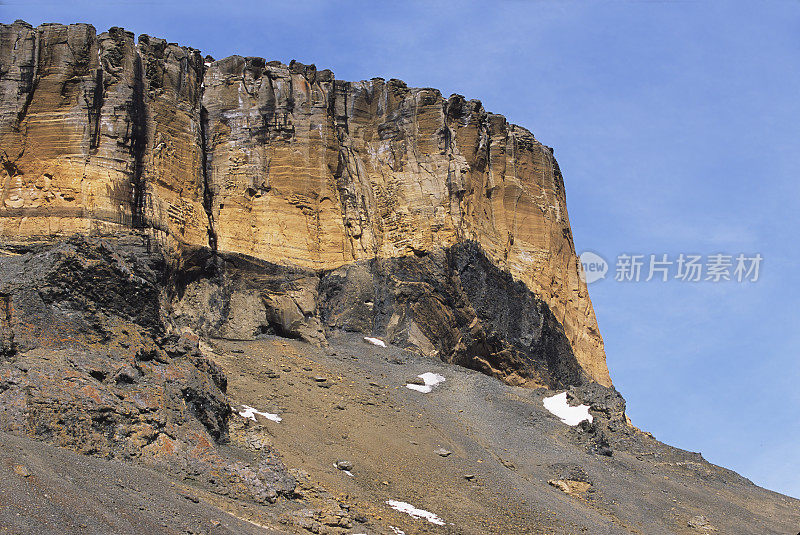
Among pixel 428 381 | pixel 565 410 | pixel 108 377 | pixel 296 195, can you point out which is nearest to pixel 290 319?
pixel 428 381

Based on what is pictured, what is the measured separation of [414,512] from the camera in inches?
1030

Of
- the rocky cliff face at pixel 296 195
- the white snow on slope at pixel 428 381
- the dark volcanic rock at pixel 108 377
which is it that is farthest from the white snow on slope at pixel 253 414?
the white snow on slope at pixel 428 381

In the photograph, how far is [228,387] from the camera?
32.7 m

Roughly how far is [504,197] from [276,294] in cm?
1550

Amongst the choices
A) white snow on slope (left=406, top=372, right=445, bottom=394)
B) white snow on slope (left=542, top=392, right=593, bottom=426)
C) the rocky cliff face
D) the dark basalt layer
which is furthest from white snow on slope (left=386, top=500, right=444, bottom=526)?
the dark basalt layer

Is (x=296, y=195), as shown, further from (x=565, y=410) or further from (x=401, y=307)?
(x=565, y=410)

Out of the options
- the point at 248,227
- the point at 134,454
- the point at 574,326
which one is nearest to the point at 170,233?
the point at 248,227

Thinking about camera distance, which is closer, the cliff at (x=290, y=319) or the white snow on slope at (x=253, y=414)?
the cliff at (x=290, y=319)

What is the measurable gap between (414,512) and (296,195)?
20899 mm

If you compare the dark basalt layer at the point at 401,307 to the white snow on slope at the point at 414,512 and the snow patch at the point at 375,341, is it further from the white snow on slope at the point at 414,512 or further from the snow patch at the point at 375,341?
the white snow on slope at the point at 414,512

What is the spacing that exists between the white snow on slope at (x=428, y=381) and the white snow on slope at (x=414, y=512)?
417 inches

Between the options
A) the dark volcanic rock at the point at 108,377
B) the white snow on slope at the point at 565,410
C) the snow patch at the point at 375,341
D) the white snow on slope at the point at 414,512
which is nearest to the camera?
the dark volcanic rock at the point at 108,377

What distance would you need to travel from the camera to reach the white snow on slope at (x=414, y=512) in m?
25.9

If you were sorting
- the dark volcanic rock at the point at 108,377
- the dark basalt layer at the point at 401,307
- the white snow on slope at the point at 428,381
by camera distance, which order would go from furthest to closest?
the dark basalt layer at the point at 401,307 → the white snow on slope at the point at 428,381 → the dark volcanic rock at the point at 108,377
